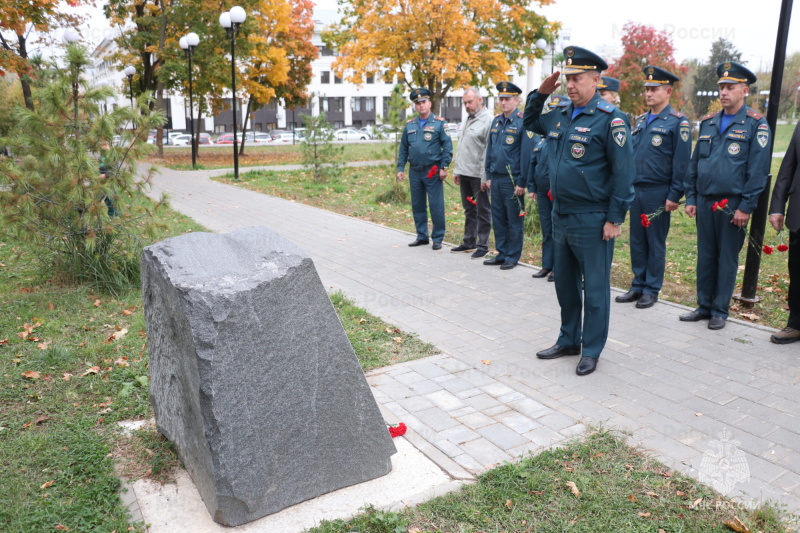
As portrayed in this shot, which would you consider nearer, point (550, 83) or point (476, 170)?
point (550, 83)

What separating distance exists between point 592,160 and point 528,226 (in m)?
5.59

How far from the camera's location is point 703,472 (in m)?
3.52

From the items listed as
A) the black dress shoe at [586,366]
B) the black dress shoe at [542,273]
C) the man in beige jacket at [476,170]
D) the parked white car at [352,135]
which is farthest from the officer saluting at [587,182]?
the parked white car at [352,135]

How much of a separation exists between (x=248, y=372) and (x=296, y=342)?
27 cm

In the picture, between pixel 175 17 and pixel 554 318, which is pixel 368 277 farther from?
pixel 175 17

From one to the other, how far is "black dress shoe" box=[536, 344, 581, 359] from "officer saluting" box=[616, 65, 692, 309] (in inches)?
63.2

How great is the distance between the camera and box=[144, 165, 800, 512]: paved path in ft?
12.4

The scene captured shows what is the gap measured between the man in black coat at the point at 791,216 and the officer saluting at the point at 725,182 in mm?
159

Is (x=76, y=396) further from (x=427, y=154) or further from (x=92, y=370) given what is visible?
(x=427, y=154)

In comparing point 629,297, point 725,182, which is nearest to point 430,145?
point 629,297

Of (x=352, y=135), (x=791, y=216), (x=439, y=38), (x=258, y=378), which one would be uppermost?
(x=439, y=38)

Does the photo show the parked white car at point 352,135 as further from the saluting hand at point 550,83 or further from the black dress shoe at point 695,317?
the saluting hand at point 550,83

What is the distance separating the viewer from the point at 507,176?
8.14m

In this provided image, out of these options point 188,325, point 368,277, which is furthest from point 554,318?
point 188,325
